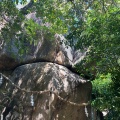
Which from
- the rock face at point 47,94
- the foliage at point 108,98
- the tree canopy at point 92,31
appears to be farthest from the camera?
the rock face at point 47,94

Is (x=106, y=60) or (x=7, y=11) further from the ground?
(x=7, y=11)

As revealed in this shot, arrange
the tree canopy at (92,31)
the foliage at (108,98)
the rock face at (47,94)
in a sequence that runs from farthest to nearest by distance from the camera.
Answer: the rock face at (47,94) < the foliage at (108,98) < the tree canopy at (92,31)

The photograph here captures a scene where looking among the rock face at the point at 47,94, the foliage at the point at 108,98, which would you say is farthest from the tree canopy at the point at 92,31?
the rock face at the point at 47,94

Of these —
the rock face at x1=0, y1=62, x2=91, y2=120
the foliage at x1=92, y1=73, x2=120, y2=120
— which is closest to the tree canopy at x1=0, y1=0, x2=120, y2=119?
the foliage at x1=92, y1=73, x2=120, y2=120

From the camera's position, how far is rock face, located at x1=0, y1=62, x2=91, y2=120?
20.8ft

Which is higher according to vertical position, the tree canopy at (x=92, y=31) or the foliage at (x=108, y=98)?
the tree canopy at (x=92, y=31)

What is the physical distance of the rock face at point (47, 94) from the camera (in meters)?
6.35

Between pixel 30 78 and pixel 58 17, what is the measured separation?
1.88 metres

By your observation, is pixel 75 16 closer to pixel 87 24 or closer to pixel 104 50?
pixel 87 24

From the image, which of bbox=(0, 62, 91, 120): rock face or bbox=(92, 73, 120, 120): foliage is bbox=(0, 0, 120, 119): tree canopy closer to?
bbox=(92, 73, 120, 120): foliage

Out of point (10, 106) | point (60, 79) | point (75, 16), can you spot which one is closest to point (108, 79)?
point (60, 79)

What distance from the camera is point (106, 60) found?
5031 millimetres

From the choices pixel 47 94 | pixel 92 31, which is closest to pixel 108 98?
pixel 92 31

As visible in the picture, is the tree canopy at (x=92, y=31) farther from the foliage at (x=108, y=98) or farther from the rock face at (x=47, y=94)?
the rock face at (x=47, y=94)
